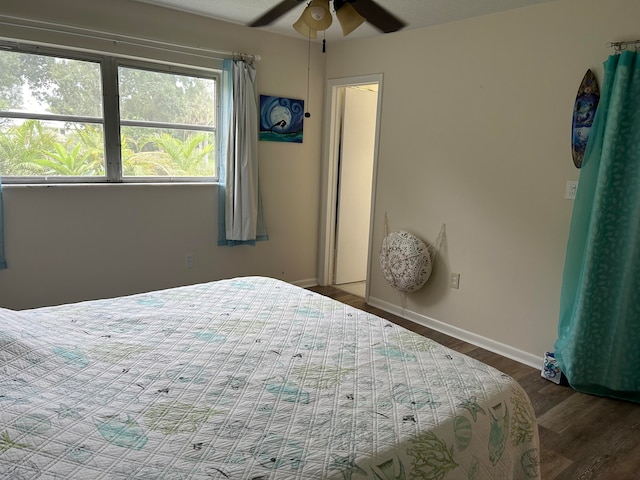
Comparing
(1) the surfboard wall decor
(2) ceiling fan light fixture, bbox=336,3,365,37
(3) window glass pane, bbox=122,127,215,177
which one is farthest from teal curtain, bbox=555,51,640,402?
(3) window glass pane, bbox=122,127,215,177

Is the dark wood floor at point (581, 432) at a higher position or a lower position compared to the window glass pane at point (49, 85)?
lower

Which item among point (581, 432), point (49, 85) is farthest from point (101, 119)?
point (581, 432)

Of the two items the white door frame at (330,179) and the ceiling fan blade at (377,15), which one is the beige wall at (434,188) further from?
the ceiling fan blade at (377,15)

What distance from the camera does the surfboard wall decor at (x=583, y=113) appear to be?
8.72 ft

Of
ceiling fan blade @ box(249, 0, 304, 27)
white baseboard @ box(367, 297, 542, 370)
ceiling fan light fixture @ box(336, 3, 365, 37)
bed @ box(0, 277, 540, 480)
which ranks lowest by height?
white baseboard @ box(367, 297, 542, 370)

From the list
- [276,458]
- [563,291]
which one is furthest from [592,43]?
[276,458]

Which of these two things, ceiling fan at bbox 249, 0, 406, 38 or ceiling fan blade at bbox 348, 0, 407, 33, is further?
ceiling fan blade at bbox 348, 0, 407, 33

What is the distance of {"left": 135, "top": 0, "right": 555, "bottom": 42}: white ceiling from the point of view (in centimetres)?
293

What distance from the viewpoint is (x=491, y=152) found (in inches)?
126

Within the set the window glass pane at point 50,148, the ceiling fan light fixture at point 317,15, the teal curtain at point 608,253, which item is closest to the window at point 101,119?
the window glass pane at point 50,148

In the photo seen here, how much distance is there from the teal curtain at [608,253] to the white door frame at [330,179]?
1.77 m

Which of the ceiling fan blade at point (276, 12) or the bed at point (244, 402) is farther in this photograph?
the ceiling fan blade at point (276, 12)

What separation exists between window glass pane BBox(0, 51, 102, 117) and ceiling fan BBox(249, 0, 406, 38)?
171 centimetres

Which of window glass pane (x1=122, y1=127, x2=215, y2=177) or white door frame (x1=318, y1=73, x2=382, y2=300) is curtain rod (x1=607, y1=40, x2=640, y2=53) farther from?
window glass pane (x1=122, y1=127, x2=215, y2=177)
